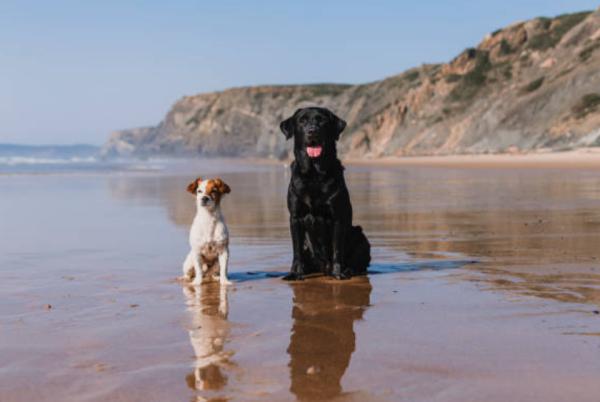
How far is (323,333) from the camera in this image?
4320mm

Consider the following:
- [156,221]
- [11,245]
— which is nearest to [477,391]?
[11,245]

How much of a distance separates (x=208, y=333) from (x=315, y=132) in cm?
239

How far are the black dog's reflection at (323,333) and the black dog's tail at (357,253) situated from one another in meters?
0.28

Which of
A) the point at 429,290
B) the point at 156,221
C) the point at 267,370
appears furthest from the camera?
the point at 156,221

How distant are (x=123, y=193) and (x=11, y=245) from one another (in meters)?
11.0

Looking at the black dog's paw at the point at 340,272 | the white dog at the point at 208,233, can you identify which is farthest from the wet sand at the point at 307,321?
the white dog at the point at 208,233

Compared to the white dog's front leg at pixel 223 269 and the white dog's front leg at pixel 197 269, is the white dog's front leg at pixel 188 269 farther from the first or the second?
the white dog's front leg at pixel 223 269

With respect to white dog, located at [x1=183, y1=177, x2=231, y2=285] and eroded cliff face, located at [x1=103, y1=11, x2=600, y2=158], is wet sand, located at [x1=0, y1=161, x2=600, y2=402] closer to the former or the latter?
white dog, located at [x1=183, y1=177, x2=231, y2=285]

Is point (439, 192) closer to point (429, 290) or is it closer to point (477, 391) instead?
point (429, 290)

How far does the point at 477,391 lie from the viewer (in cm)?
318

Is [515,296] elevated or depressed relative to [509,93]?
depressed

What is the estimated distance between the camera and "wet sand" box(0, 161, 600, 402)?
3.32m

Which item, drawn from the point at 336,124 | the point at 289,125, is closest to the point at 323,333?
the point at 336,124

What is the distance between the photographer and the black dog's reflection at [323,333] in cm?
337
